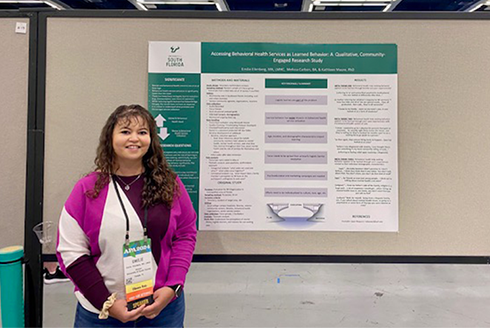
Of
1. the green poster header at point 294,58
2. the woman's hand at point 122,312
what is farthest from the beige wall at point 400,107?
the woman's hand at point 122,312

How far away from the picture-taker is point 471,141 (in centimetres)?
131

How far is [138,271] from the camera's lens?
3.26 ft

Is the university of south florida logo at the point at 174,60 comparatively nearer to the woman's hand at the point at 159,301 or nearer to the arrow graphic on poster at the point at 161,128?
the arrow graphic on poster at the point at 161,128

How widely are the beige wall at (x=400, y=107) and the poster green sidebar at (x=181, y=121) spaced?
117mm

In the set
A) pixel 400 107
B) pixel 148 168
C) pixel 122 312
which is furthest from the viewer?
pixel 400 107

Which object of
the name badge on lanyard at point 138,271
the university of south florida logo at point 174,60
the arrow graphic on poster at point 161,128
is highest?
the university of south florida logo at point 174,60

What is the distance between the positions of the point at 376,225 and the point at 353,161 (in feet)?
0.98

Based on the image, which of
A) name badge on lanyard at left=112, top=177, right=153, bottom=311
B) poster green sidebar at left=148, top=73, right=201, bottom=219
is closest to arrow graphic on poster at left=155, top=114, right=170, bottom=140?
poster green sidebar at left=148, top=73, right=201, bottom=219

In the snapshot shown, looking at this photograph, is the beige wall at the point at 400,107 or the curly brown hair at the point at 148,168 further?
the beige wall at the point at 400,107

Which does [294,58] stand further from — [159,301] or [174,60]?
[159,301]

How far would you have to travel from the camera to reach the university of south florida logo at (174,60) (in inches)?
52.2

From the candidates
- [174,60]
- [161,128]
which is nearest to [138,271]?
[161,128]

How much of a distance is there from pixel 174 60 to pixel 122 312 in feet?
3.32

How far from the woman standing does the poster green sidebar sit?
0.66 ft
